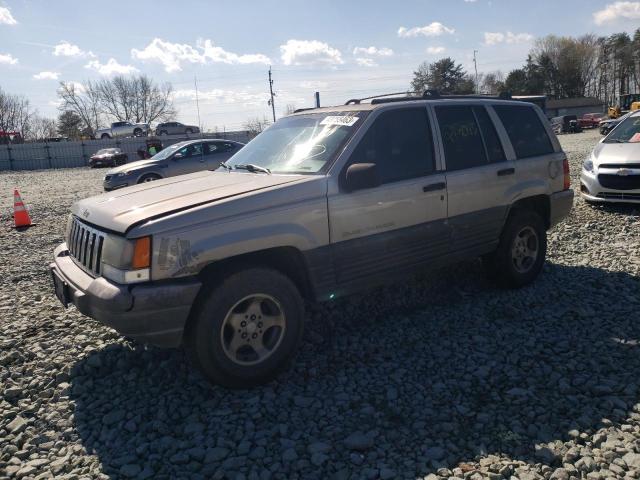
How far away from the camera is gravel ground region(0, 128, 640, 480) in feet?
8.95

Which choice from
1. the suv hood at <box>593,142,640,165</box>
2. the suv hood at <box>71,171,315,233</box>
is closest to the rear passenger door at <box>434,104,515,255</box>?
the suv hood at <box>71,171,315,233</box>

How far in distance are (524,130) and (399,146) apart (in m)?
1.84

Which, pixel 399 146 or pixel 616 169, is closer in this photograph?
pixel 399 146

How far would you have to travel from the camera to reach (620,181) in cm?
802

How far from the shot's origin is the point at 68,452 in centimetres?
292

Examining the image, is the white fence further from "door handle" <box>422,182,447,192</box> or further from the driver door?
"door handle" <box>422,182,447,192</box>

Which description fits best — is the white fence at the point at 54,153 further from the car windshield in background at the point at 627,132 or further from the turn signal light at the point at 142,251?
the turn signal light at the point at 142,251

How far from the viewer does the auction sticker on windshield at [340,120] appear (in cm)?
405

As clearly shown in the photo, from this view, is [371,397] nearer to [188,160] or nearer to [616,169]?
[616,169]

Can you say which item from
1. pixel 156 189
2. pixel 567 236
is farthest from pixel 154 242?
pixel 567 236

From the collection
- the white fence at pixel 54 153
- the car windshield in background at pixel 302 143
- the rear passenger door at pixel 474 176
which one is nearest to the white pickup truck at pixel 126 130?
the white fence at pixel 54 153

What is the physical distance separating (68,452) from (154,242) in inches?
51.4

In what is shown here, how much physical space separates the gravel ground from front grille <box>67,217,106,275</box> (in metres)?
0.84

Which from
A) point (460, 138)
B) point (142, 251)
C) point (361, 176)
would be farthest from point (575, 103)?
point (142, 251)
